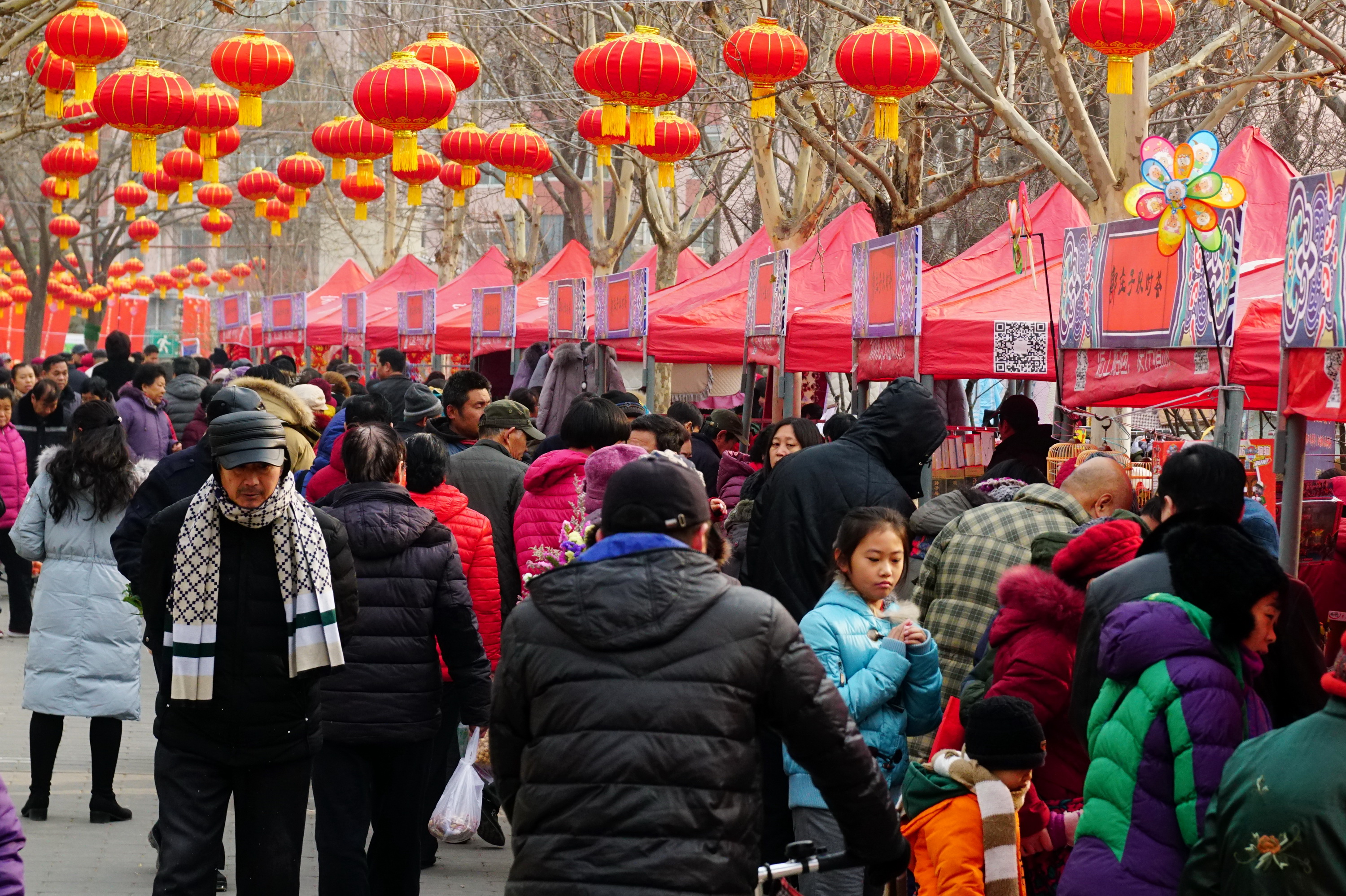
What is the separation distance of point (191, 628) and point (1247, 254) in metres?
8.46

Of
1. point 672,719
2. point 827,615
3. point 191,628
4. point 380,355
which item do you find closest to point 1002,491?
point 827,615

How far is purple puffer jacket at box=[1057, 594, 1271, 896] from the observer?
11.6ft

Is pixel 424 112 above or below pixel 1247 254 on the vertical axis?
above

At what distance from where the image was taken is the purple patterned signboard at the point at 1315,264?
5625mm

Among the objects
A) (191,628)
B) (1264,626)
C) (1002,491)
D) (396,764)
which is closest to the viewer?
(1264,626)

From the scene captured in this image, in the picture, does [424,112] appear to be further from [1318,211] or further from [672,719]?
[672,719]

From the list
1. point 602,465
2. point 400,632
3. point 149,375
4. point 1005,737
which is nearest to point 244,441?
point 400,632

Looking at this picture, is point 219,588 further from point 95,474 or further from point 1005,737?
point 95,474

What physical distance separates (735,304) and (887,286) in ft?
16.2

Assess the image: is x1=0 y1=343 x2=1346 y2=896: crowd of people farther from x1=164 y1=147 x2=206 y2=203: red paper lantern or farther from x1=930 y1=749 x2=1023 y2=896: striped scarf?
x1=164 y1=147 x2=206 y2=203: red paper lantern

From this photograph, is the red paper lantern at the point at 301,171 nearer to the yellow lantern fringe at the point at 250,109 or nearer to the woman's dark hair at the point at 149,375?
the woman's dark hair at the point at 149,375

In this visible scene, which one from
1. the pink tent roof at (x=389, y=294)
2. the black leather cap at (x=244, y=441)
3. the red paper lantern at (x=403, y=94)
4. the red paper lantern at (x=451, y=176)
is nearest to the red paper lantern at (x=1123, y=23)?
the red paper lantern at (x=403, y=94)

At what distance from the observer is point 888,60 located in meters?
10.1

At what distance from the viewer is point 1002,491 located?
6.76 m
